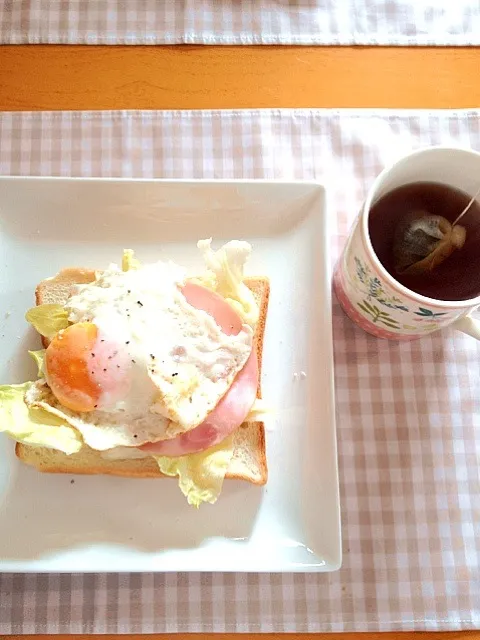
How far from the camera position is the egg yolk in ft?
4.42

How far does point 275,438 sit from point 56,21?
1.29 m

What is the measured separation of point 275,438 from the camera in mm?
1554

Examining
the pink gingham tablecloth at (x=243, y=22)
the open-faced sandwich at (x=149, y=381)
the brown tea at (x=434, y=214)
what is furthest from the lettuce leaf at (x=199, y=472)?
the pink gingham tablecloth at (x=243, y=22)

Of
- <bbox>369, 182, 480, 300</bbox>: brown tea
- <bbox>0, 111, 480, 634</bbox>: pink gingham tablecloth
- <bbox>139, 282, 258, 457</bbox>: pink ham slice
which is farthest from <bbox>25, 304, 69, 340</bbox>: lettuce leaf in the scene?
<bbox>369, 182, 480, 300</bbox>: brown tea

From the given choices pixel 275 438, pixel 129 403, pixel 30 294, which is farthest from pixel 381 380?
pixel 30 294

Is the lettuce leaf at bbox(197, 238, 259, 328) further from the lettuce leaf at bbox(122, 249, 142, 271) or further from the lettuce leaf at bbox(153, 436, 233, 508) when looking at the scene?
the lettuce leaf at bbox(153, 436, 233, 508)

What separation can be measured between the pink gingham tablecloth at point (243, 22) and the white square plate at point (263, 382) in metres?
0.49

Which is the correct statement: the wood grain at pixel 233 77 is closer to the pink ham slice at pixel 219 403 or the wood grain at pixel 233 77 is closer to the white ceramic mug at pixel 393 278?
the white ceramic mug at pixel 393 278

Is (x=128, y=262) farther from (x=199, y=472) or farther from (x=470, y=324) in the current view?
(x=470, y=324)

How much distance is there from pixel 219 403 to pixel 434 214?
647 mm

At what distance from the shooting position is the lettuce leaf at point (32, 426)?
4.47 feet

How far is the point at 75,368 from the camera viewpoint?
1.35 meters

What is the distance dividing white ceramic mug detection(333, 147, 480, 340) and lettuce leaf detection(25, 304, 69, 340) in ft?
2.22

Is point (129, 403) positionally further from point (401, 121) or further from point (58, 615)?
point (401, 121)
